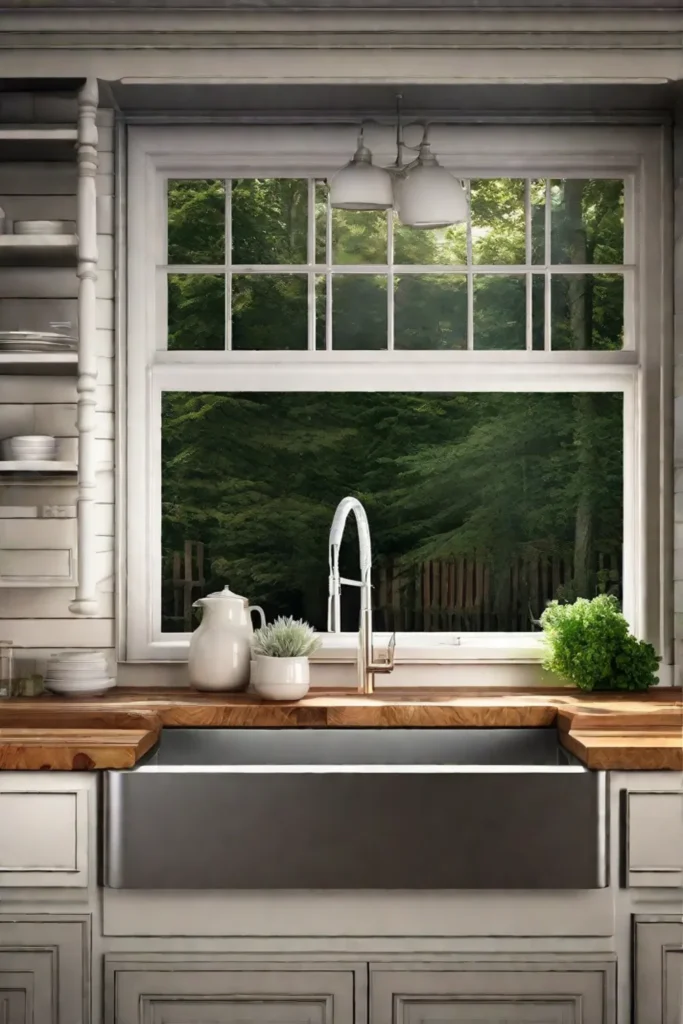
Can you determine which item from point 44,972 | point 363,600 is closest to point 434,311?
point 363,600

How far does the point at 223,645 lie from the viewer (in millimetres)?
2875

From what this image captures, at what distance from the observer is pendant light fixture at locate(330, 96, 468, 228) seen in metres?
2.77

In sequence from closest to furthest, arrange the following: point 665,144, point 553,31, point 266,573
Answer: point 553,31 < point 665,144 < point 266,573

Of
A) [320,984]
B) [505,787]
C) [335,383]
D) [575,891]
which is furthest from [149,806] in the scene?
[335,383]

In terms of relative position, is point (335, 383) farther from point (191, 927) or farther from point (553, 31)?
point (191, 927)

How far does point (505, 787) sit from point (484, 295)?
1.63 meters

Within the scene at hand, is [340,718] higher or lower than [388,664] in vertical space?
lower

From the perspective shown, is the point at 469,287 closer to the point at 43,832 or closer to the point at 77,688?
the point at 77,688

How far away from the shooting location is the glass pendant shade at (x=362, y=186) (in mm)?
2766

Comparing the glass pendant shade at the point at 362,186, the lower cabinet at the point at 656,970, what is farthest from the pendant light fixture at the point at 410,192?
the lower cabinet at the point at 656,970

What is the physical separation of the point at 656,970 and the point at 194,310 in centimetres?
225

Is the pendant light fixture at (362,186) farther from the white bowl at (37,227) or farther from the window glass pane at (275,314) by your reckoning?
the white bowl at (37,227)

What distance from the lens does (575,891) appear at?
2.28 metres

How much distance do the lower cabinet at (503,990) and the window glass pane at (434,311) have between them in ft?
5.89
